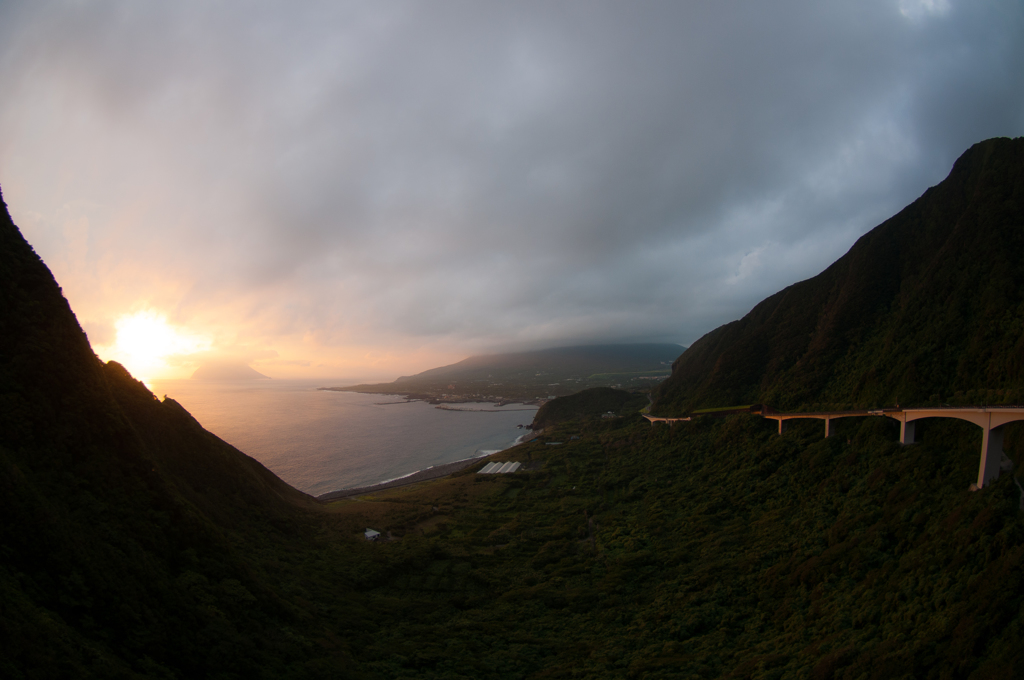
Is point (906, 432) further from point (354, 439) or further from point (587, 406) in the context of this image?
point (354, 439)

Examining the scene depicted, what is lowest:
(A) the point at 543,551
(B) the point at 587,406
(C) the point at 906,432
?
(A) the point at 543,551

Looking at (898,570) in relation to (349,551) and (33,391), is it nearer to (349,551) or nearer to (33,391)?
(349,551)

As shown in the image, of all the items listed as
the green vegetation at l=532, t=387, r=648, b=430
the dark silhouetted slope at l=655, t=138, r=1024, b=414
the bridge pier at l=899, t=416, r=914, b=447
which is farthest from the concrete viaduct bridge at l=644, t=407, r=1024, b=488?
the green vegetation at l=532, t=387, r=648, b=430

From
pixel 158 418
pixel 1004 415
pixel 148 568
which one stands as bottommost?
pixel 148 568

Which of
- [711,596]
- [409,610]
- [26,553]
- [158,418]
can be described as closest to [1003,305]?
[711,596]

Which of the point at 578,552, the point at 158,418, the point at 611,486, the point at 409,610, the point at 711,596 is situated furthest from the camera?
the point at 611,486

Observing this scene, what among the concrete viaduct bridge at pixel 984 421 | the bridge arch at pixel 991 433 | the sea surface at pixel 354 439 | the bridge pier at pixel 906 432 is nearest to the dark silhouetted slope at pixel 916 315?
the concrete viaduct bridge at pixel 984 421

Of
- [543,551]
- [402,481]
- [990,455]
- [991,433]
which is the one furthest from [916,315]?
[402,481]
